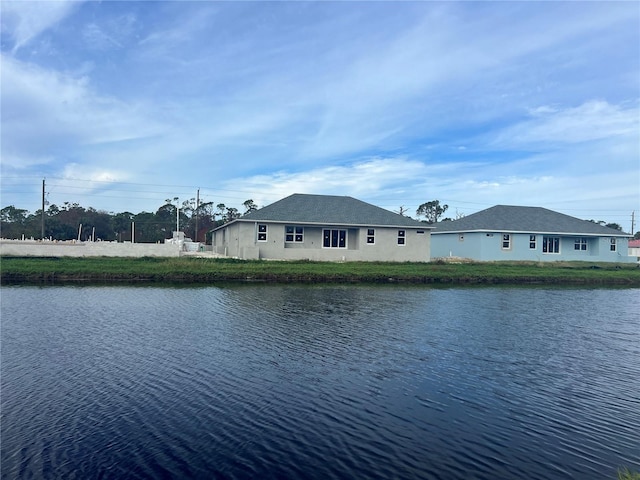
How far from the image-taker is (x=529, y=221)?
4131 centimetres

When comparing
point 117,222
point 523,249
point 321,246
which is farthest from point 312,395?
point 117,222

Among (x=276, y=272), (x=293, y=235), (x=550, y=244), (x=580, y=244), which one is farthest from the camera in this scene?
(x=580, y=244)

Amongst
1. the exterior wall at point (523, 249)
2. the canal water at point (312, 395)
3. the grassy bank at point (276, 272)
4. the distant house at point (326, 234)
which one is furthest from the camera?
the exterior wall at point (523, 249)

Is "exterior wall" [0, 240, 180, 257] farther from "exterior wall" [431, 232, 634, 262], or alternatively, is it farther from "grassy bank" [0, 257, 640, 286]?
"exterior wall" [431, 232, 634, 262]

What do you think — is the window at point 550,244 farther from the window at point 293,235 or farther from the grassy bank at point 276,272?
the window at point 293,235

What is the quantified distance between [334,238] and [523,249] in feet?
53.0

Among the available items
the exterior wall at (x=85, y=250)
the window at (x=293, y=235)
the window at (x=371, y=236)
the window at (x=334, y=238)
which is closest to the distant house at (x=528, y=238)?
the window at (x=371, y=236)

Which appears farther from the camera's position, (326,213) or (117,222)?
(117,222)

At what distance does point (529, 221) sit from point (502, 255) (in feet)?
15.5

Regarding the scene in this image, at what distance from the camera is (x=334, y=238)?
35875 millimetres

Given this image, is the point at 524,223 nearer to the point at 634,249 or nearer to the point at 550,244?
the point at 550,244

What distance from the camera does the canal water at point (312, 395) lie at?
621cm

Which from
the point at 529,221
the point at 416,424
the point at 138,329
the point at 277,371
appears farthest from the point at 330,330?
the point at 529,221

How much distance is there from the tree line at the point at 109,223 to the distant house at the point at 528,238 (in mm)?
31667
